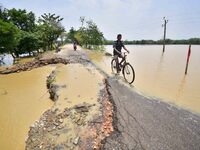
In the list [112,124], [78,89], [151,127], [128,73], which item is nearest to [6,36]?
[128,73]

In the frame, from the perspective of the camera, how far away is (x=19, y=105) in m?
8.86

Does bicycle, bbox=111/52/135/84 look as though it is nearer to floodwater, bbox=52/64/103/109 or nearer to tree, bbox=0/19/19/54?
floodwater, bbox=52/64/103/109

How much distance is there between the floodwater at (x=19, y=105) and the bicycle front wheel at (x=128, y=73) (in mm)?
3586

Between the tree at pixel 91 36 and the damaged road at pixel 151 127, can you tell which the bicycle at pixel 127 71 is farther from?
the tree at pixel 91 36

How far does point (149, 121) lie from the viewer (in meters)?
5.11

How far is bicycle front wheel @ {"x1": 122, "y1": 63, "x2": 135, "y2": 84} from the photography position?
371 inches

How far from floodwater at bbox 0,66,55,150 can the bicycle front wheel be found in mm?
3586

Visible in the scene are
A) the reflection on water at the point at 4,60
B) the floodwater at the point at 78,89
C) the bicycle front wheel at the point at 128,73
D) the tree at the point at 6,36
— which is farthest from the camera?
the reflection on water at the point at 4,60

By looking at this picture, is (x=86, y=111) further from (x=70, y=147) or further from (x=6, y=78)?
(x=6, y=78)

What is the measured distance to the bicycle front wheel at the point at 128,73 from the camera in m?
9.41

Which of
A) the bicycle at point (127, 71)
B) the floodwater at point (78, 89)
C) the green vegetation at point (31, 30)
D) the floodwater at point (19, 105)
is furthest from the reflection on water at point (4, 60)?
the bicycle at point (127, 71)

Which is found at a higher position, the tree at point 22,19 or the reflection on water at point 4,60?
the tree at point 22,19

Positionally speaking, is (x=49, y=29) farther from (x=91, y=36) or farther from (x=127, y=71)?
(x=127, y=71)

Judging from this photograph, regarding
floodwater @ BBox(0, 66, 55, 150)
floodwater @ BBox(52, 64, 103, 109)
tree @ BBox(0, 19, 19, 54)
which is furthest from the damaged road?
tree @ BBox(0, 19, 19, 54)
